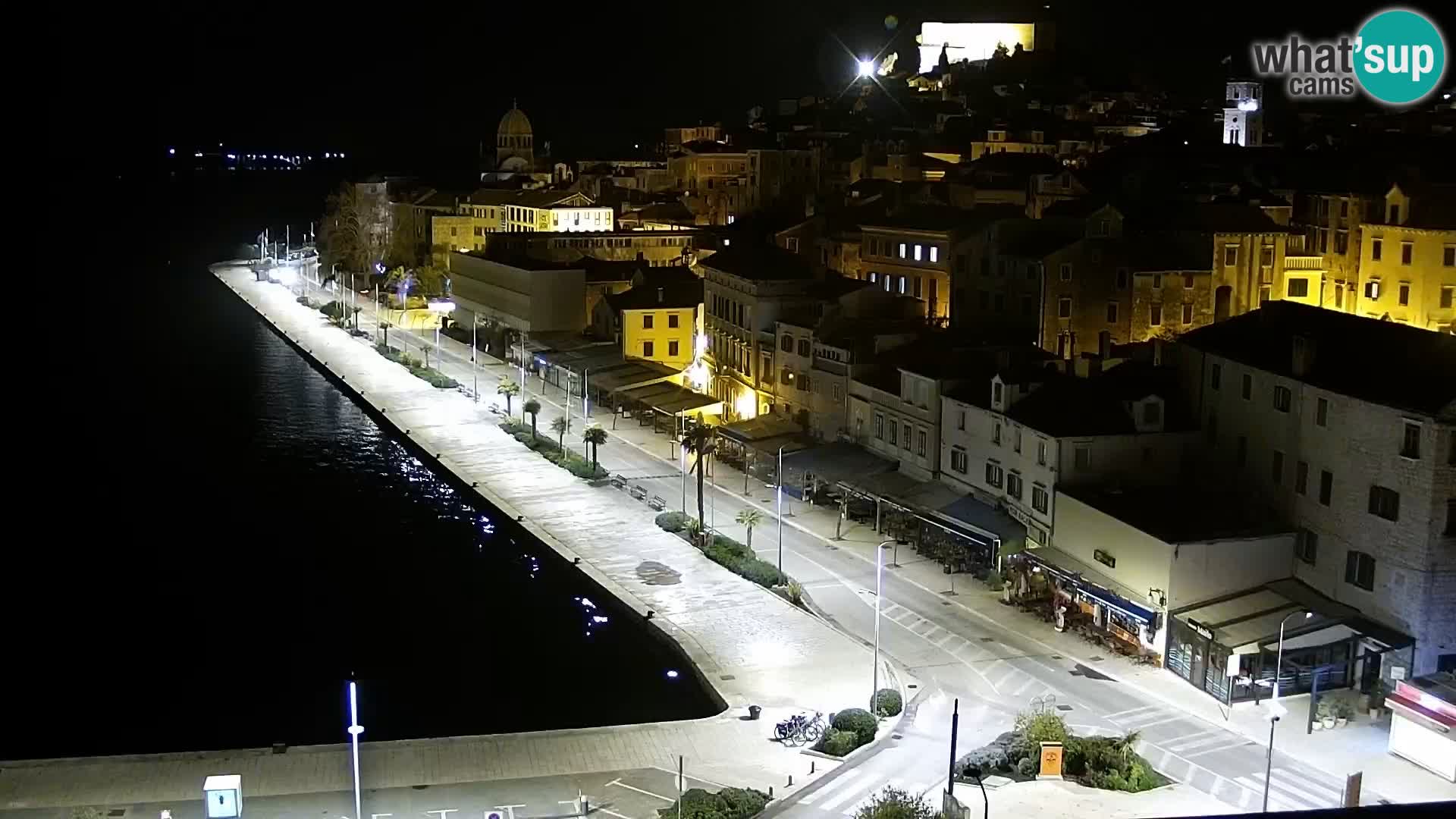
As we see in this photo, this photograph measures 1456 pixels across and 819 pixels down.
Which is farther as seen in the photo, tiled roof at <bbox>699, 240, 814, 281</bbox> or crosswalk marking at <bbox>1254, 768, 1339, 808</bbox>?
tiled roof at <bbox>699, 240, 814, 281</bbox>

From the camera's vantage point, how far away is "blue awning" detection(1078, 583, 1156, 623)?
28156 mm

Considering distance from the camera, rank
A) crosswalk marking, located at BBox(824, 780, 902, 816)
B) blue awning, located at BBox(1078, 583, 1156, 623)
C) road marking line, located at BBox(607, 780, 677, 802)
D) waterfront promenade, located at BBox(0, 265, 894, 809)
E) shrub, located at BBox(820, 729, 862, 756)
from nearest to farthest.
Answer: crosswalk marking, located at BBox(824, 780, 902, 816), road marking line, located at BBox(607, 780, 677, 802), waterfront promenade, located at BBox(0, 265, 894, 809), shrub, located at BBox(820, 729, 862, 756), blue awning, located at BBox(1078, 583, 1156, 623)

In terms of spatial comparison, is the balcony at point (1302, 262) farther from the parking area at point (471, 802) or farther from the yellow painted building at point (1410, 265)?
the parking area at point (471, 802)

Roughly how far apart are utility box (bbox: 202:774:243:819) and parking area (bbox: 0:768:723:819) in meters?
0.41

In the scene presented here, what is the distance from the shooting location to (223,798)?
66.9 ft

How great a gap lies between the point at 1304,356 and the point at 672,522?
49.3 ft

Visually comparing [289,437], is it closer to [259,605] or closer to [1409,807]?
[259,605]

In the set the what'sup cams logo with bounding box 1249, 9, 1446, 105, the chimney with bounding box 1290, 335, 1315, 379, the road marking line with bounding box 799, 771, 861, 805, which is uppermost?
the what'sup cams logo with bounding box 1249, 9, 1446, 105

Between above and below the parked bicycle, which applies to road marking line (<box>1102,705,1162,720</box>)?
below

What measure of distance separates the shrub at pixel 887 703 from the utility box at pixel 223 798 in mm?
9748

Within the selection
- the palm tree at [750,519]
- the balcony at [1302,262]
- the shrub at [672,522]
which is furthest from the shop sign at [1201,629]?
the balcony at [1302,262]

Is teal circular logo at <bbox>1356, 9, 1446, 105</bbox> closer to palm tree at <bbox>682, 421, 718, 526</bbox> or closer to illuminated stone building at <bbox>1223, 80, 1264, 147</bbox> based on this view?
palm tree at <bbox>682, 421, 718, 526</bbox>

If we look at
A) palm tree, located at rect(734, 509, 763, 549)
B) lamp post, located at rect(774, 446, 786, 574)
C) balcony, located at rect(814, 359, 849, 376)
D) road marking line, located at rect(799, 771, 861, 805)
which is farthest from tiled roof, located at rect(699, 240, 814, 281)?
road marking line, located at rect(799, 771, 861, 805)

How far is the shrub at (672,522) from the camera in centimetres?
3747
